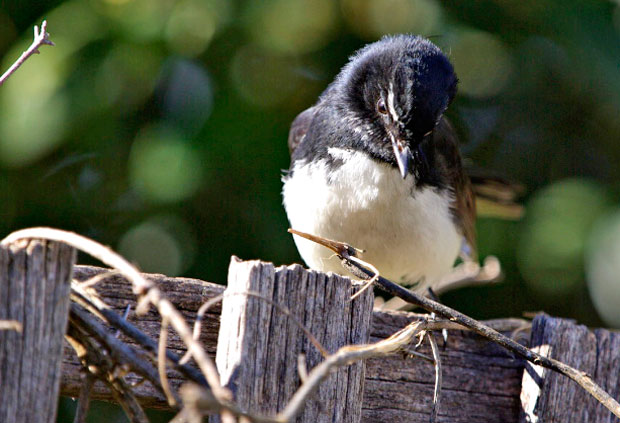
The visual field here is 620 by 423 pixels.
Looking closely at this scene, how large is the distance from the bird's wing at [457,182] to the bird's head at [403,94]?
435 mm

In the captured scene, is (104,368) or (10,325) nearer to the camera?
(10,325)

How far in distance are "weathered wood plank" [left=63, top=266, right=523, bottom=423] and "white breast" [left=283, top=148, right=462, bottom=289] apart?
0.74 metres

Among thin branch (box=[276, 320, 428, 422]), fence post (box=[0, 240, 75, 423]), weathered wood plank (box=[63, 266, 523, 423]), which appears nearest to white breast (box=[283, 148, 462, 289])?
weathered wood plank (box=[63, 266, 523, 423])

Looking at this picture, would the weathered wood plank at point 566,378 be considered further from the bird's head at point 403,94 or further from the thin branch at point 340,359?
the bird's head at point 403,94

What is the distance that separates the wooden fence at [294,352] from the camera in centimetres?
130

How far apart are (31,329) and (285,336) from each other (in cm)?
47

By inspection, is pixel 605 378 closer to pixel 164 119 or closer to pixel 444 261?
pixel 444 261

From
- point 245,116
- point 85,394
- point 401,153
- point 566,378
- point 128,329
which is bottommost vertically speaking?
point 85,394

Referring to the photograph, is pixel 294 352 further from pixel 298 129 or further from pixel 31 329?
pixel 298 129

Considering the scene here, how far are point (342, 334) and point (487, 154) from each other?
2.74 m

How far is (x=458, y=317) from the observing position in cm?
176

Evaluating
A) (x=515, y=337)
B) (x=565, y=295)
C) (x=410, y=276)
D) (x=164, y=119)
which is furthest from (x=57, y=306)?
(x=565, y=295)

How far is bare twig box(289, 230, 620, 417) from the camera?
1.75m

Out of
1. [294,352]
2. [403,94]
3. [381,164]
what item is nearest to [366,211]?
[381,164]
